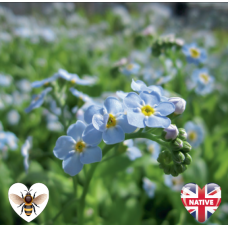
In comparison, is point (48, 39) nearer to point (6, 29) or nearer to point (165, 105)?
point (6, 29)

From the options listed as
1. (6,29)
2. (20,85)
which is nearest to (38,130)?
(20,85)

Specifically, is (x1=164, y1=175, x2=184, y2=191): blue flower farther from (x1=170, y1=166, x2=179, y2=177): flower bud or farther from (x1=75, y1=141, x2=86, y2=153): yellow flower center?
(x1=75, y1=141, x2=86, y2=153): yellow flower center

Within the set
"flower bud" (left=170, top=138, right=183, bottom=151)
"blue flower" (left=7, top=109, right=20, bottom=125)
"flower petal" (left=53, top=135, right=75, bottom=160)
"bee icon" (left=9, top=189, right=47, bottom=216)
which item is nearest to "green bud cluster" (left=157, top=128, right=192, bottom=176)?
"flower bud" (left=170, top=138, right=183, bottom=151)

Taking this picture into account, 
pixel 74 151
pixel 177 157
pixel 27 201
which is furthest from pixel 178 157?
pixel 27 201

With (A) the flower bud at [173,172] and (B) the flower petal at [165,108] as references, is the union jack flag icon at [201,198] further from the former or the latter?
(B) the flower petal at [165,108]

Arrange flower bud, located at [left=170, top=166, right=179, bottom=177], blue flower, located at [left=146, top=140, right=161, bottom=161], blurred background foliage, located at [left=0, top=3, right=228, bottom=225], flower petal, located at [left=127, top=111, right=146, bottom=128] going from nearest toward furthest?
flower petal, located at [left=127, top=111, right=146, bottom=128] < flower bud, located at [left=170, top=166, right=179, bottom=177] < blurred background foliage, located at [left=0, top=3, right=228, bottom=225] < blue flower, located at [left=146, top=140, right=161, bottom=161]

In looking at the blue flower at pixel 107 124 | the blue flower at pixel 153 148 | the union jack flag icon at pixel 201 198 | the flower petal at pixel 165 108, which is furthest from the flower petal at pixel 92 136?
the blue flower at pixel 153 148
